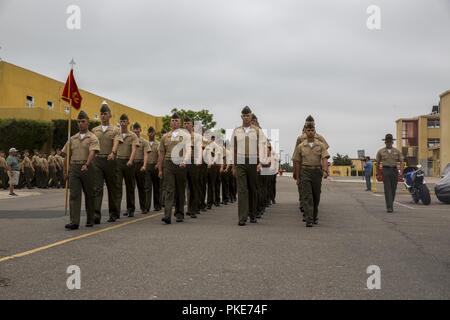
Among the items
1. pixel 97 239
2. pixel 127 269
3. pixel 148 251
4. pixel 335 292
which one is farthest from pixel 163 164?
pixel 335 292

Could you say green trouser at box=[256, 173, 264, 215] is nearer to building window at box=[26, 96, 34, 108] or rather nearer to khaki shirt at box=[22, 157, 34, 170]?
khaki shirt at box=[22, 157, 34, 170]

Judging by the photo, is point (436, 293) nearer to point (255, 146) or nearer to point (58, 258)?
point (58, 258)

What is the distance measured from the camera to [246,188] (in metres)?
11.4

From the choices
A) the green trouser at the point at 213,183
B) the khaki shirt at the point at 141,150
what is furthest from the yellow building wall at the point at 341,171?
the khaki shirt at the point at 141,150

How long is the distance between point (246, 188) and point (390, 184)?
5.35 metres

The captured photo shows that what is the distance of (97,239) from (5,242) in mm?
1278

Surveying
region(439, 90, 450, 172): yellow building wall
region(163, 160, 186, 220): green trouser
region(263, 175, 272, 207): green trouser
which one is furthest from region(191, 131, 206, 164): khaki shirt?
region(439, 90, 450, 172): yellow building wall

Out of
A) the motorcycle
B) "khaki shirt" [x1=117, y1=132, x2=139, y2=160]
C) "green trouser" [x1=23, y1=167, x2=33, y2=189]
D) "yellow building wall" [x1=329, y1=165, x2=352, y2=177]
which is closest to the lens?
"khaki shirt" [x1=117, y1=132, x2=139, y2=160]

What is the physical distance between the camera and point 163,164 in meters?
11.9

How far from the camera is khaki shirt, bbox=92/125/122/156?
11.6 meters

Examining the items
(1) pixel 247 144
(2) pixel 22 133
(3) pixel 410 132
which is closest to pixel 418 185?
(1) pixel 247 144

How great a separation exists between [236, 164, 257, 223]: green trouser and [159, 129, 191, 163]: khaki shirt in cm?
108

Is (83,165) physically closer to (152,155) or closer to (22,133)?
(152,155)
